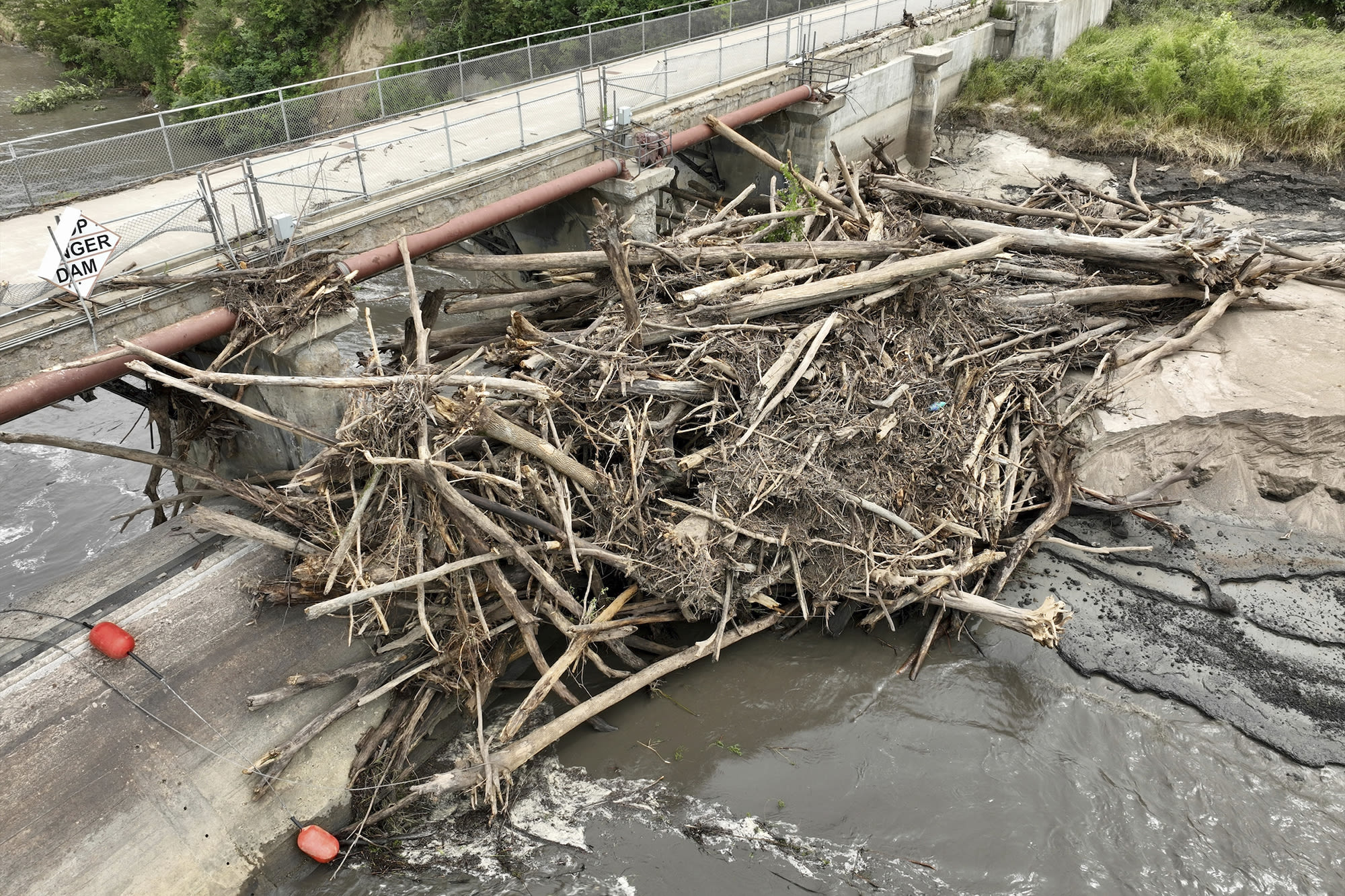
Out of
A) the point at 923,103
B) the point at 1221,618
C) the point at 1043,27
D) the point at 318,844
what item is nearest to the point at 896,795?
the point at 1221,618

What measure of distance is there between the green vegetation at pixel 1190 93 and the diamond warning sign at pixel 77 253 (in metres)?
21.4

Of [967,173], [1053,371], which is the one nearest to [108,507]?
[1053,371]

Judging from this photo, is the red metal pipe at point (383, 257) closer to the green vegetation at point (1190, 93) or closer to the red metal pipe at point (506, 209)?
→ the red metal pipe at point (506, 209)

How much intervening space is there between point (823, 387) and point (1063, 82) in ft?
61.4

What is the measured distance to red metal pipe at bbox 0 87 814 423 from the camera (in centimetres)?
822

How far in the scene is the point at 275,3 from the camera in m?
33.9

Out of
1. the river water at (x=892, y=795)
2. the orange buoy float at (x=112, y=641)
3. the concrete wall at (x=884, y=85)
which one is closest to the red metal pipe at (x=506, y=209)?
the concrete wall at (x=884, y=85)

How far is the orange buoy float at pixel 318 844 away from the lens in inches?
281

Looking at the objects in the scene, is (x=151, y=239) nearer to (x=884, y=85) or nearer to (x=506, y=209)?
(x=506, y=209)

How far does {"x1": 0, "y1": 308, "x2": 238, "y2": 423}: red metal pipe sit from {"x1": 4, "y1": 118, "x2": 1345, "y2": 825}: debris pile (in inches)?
12.0

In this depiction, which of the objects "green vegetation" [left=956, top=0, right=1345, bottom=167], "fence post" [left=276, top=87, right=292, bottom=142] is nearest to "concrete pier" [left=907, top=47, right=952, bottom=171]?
"green vegetation" [left=956, top=0, right=1345, bottom=167]

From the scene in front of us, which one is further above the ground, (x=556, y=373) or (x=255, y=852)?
(x=556, y=373)

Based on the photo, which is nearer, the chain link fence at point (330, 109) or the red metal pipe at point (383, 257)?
the red metal pipe at point (383, 257)

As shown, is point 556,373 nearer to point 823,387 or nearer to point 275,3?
point 823,387
